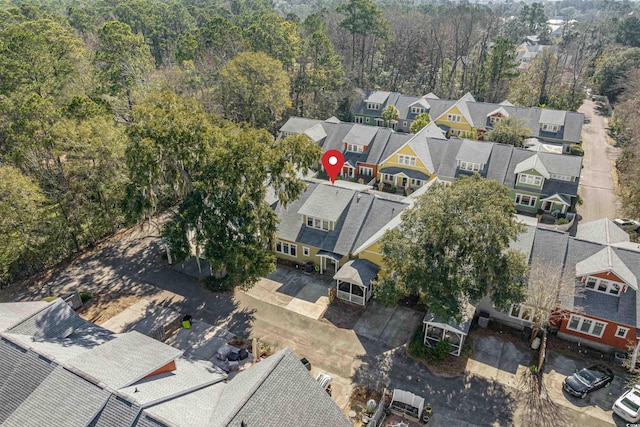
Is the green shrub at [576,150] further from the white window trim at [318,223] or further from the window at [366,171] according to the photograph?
the white window trim at [318,223]

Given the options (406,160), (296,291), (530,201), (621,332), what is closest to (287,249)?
(296,291)

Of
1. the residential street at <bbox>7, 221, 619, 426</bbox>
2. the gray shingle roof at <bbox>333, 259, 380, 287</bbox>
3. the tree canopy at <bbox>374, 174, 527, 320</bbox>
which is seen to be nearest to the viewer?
the residential street at <bbox>7, 221, 619, 426</bbox>

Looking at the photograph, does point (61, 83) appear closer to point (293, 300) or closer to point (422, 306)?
point (293, 300)

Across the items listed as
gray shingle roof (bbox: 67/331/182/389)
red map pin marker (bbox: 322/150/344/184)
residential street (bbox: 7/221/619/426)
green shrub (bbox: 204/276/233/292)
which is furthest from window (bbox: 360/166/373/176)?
gray shingle roof (bbox: 67/331/182/389)

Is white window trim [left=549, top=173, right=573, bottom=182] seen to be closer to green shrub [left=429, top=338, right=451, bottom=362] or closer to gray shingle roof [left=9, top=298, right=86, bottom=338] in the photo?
green shrub [left=429, top=338, right=451, bottom=362]

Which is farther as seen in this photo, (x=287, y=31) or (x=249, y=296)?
(x=287, y=31)

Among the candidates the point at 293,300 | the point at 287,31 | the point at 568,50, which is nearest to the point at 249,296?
the point at 293,300

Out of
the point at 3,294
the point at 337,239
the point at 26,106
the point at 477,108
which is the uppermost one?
the point at 26,106
